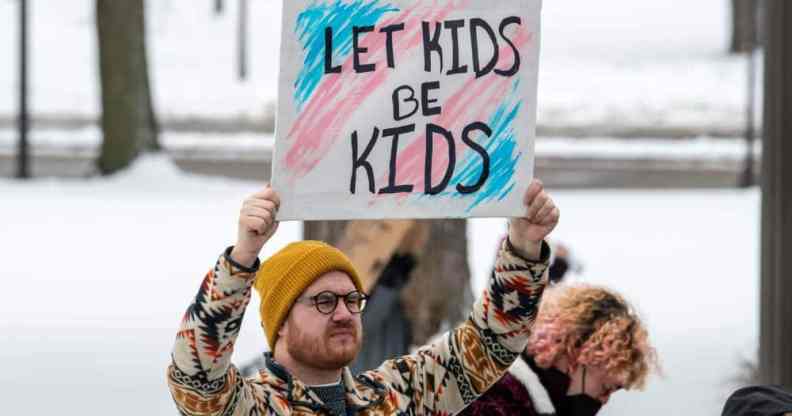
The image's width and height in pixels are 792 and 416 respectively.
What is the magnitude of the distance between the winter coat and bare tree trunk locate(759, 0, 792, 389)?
309cm

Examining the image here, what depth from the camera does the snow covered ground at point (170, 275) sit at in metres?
8.91

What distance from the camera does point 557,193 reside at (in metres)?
21.0

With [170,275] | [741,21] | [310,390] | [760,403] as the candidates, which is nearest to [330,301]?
[310,390]

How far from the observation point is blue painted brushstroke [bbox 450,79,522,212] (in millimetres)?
3438

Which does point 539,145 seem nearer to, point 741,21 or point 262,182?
point 262,182

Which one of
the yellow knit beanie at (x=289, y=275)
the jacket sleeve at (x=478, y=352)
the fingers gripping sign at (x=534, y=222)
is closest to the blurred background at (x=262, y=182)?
the jacket sleeve at (x=478, y=352)

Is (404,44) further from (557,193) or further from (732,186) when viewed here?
(732,186)

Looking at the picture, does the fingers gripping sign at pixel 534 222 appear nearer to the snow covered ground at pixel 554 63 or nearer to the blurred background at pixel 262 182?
the blurred background at pixel 262 182

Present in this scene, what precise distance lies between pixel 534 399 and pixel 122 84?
59.6 ft

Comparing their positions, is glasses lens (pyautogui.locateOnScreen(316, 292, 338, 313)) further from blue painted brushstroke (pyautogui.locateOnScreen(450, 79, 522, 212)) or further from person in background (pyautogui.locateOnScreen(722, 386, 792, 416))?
person in background (pyautogui.locateOnScreen(722, 386, 792, 416))

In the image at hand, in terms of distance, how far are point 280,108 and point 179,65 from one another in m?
33.5

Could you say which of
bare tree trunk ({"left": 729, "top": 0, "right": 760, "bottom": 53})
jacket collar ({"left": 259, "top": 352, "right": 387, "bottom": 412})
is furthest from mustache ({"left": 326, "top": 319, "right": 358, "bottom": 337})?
bare tree trunk ({"left": 729, "top": 0, "right": 760, "bottom": 53})

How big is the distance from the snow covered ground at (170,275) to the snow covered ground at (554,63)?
37.6ft

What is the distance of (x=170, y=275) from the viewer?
12.7 m
